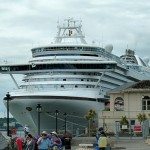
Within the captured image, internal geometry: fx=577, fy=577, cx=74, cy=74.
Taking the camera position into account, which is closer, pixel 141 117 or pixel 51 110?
pixel 141 117

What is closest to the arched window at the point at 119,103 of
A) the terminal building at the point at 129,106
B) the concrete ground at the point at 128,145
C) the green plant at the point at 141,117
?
the terminal building at the point at 129,106

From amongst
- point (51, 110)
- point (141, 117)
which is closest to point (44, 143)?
point (141, 117)

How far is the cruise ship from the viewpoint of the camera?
64.8m

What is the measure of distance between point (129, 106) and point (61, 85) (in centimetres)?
814

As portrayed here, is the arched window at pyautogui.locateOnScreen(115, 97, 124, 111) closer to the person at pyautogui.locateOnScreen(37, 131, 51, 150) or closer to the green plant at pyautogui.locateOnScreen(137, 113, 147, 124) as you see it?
the green plant at pyautogui.locateOnScreen(137, 113, 147, 124)

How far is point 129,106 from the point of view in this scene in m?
65.2

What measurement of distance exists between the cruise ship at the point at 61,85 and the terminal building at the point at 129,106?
2183mm

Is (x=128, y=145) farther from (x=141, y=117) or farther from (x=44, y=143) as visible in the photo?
(x=141, y=117)

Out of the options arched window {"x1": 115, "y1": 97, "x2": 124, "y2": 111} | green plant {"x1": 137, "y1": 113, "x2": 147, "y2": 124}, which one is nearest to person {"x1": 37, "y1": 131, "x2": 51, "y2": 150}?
green plant {"x1": 137, "y1": 113, "x2": 147, "y2": 124}

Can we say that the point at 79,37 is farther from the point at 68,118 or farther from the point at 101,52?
the point at 68,118

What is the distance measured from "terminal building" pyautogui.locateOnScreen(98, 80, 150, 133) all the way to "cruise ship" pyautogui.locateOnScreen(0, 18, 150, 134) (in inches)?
85.9

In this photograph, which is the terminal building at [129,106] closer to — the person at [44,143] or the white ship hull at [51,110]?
the white ship hull at [51,110]

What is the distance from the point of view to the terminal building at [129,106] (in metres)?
63.7

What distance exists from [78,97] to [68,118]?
351 centimetres
